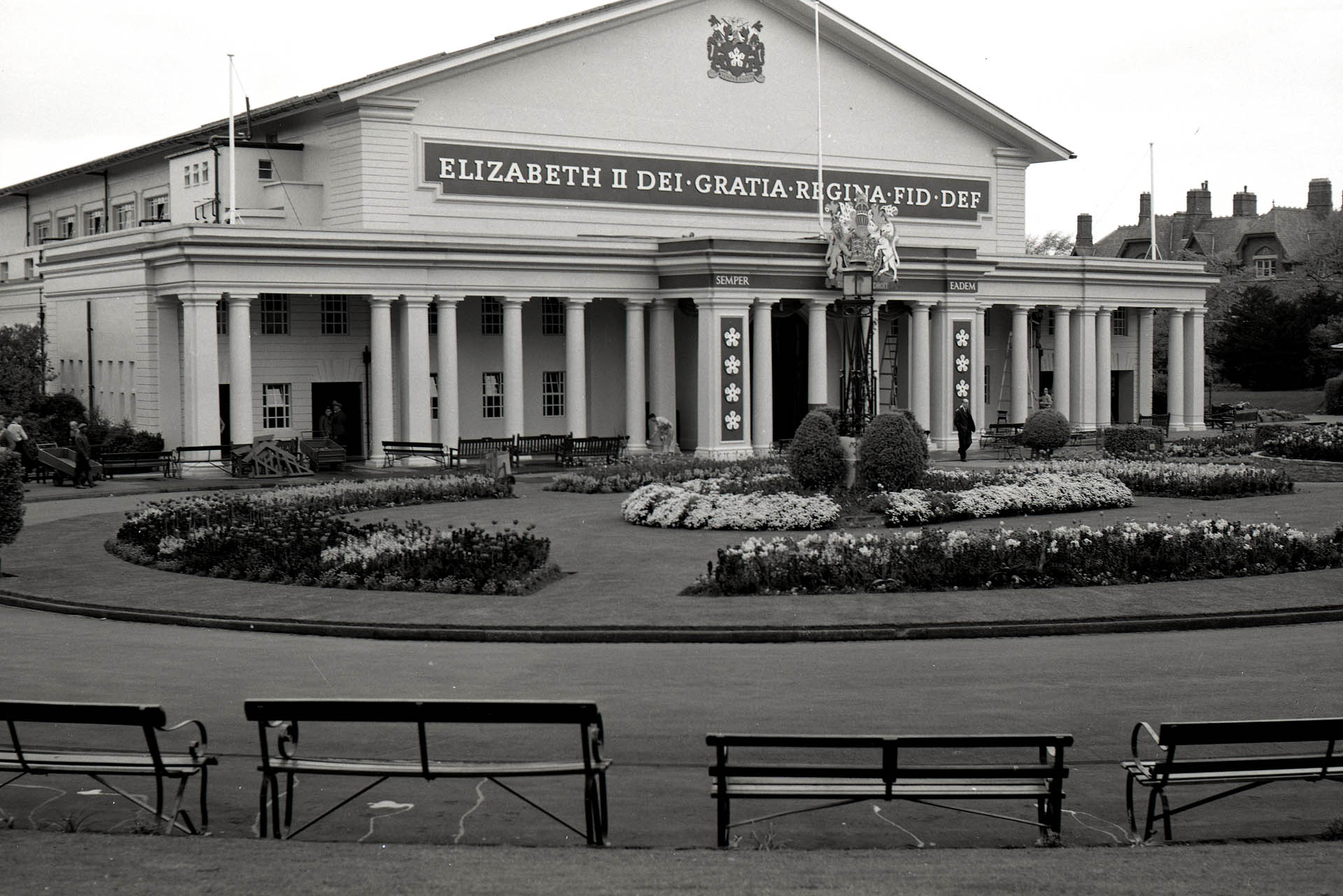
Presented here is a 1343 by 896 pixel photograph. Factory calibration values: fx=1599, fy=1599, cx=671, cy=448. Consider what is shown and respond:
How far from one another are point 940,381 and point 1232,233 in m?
66.4

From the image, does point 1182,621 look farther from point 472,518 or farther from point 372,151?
point 372,151

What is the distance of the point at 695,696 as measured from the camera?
14.2 m

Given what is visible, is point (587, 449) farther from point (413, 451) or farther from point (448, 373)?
point (413, 451)

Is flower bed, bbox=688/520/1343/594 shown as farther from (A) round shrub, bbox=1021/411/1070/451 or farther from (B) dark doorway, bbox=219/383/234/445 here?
(B) dark doorway, bbox=219/383/234/445

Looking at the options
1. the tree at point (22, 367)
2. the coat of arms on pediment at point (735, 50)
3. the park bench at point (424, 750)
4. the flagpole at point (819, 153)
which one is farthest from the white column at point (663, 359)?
the park bench at point (424, 750)

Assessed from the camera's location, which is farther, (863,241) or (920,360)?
(920,360)

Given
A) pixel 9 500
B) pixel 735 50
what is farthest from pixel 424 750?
pixel 735 50

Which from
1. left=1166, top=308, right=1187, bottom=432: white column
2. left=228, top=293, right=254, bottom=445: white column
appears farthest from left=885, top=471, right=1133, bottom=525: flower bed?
left=1166, top=308, right=1187, bottom=432: white column

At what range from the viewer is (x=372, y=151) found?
154ft

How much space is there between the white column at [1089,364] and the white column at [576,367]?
66.8ft

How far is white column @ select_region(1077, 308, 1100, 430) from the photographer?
58812mm

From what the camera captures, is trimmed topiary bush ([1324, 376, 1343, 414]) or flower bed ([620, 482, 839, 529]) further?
trimmed topiary bush ([1324, 376, 1343, 414])

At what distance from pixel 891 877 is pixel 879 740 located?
114cm

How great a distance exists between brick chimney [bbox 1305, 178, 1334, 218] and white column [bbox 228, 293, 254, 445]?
8586 centimetres
